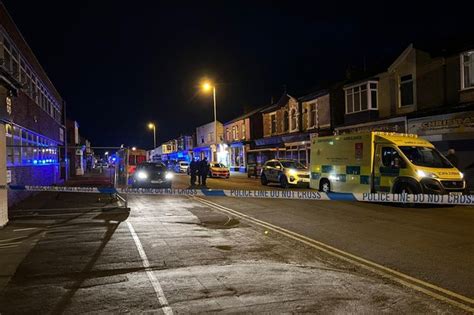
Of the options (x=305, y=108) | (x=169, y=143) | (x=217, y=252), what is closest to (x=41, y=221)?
(x=217, y=252)

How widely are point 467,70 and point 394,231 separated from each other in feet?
49.1

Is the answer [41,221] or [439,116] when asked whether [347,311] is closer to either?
[41,221]

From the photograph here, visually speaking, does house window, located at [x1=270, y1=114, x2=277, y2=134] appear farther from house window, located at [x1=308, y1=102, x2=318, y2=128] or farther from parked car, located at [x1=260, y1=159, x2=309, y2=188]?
parked car, located at [x1=260, y1=159, x2=309, y2=188]

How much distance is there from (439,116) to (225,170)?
17.6 meters

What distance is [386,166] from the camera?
1572 centimetres

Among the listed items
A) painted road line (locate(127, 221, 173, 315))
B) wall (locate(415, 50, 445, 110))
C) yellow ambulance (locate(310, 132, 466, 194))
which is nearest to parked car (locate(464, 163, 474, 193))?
wall (locate(415, 50, 445, 110))

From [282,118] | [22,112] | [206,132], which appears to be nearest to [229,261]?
[22,112]

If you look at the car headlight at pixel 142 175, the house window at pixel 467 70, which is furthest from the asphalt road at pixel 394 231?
the house window at pixel 467 70

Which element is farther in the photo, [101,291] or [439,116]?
[439,116]

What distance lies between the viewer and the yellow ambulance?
14375 millimetres

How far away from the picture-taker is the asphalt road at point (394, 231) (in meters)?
6.86

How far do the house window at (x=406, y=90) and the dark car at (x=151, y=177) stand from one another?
47.2 ft

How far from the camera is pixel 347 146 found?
699 inches

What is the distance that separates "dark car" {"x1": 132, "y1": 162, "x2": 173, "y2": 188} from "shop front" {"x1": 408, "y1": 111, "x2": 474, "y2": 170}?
1371 cm
